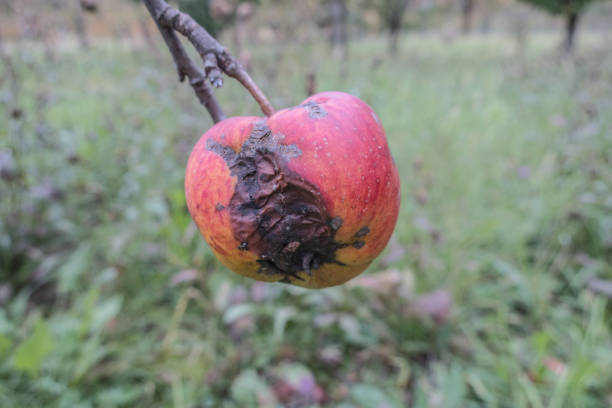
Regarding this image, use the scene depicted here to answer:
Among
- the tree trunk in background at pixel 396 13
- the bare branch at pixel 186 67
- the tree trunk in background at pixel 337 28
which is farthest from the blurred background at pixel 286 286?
the tree trunk in background at pixel 396 13

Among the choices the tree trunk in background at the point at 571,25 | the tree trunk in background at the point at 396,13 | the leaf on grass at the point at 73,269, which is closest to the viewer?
the leaf on grass at the point at 73,269

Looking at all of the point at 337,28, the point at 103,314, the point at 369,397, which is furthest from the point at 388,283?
the point at 337,28

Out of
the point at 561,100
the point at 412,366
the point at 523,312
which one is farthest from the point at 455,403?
the point at 561,100

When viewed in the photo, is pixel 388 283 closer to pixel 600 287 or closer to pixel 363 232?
pixel 600 287

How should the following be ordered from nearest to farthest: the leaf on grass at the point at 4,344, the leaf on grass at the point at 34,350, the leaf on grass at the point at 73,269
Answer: the leaf on grass at the point at 34,350, the leaf on grass at the point at 4,344, the leaf on grass at the point at 73,269

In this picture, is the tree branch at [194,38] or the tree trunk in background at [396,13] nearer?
the tree branch at [194,38]

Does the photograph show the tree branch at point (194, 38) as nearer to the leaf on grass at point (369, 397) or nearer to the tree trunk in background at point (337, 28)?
the leaf on grass at point (369, 397)

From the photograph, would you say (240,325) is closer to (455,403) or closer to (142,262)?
(142,262)
